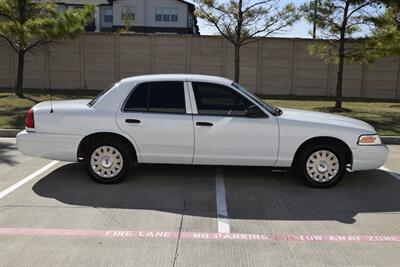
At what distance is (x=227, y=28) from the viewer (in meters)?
17.5

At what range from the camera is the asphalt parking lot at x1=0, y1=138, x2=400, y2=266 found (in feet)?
13.5

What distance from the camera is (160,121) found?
6.15m

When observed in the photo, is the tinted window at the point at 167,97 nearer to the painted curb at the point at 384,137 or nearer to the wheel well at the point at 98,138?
the wheel well at the point at 98,138

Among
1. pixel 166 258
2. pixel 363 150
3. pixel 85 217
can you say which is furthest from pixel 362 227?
pixel 85 217

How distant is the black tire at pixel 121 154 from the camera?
6.17m

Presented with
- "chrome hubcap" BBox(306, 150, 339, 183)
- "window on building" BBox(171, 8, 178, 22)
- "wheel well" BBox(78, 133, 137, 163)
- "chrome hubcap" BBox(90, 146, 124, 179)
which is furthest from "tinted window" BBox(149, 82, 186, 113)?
"window on building" BBox(171, 8, 178, 22)

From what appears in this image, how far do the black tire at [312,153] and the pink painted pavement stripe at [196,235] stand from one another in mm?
1674

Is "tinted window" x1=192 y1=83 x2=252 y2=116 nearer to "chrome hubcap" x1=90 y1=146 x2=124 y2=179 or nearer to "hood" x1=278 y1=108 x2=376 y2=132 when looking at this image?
"hood" x1=278 y1=108 x2=376 y2=132

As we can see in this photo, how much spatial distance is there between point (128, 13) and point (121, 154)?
42066 mm

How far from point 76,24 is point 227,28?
18.7 feet

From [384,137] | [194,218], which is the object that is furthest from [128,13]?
[194,218]

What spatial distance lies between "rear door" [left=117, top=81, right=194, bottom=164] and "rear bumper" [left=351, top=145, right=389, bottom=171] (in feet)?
7.53

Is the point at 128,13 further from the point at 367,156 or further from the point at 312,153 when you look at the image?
the point at 367,156

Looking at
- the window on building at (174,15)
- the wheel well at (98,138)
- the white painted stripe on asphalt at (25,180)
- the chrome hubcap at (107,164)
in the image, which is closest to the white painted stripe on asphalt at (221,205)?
the wheel well at (98,138)
